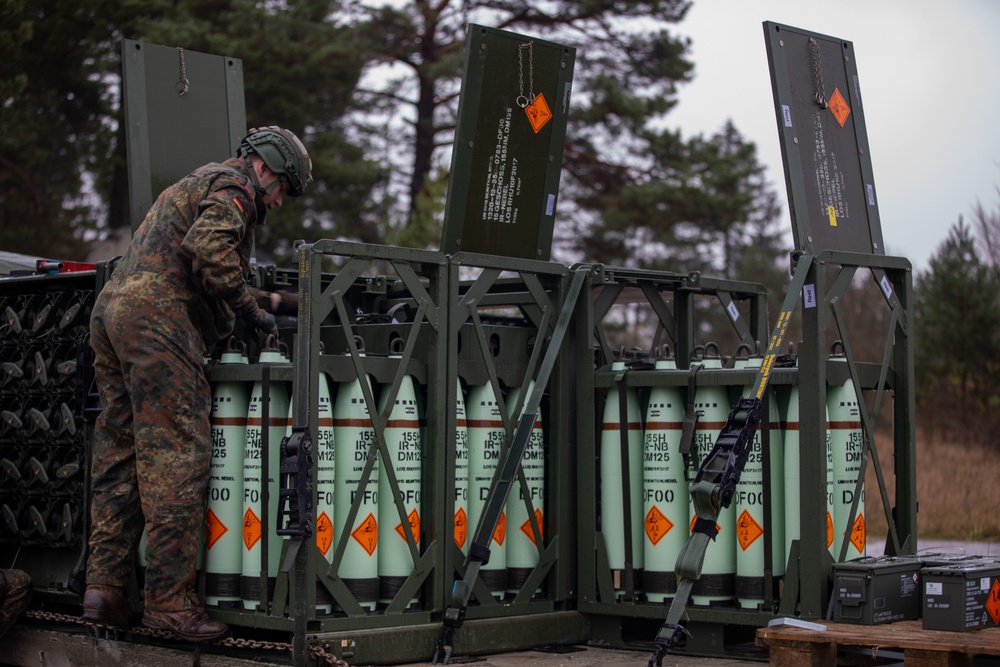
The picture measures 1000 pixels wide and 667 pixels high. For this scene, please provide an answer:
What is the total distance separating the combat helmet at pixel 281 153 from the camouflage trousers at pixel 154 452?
3.04 feet

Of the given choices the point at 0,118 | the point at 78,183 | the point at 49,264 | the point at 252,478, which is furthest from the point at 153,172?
the point at 78,183

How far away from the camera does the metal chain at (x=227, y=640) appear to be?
5.85 metres

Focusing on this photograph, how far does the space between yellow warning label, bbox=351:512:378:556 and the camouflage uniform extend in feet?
2.65

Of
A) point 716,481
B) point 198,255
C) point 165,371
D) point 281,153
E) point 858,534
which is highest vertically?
point 281,153

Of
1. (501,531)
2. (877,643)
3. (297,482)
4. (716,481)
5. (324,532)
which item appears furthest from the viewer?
(501,531)

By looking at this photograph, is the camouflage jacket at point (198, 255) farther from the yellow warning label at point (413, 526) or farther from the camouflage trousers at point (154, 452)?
the yellow warning label at point (413, 526)

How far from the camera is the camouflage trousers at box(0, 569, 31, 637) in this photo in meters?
7.11

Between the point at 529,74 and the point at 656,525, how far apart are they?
2.69 meters

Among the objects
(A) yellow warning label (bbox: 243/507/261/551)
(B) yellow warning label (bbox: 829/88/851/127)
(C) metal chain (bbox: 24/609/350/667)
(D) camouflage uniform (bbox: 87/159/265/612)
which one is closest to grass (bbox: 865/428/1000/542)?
(B) yellow warning label (bbox: 829/88/851/127)

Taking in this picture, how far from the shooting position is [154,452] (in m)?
6.20

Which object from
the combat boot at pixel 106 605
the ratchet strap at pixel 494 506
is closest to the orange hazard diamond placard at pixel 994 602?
the ratchet strap at pixel 494 506

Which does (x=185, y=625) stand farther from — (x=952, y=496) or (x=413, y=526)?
(x=952, y=496)

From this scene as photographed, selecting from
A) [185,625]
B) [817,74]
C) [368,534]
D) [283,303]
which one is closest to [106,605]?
Answer: [185,625]

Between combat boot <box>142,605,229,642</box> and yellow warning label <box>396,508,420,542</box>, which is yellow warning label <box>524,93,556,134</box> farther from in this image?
combat boot <box>142,605,229,642</box>
